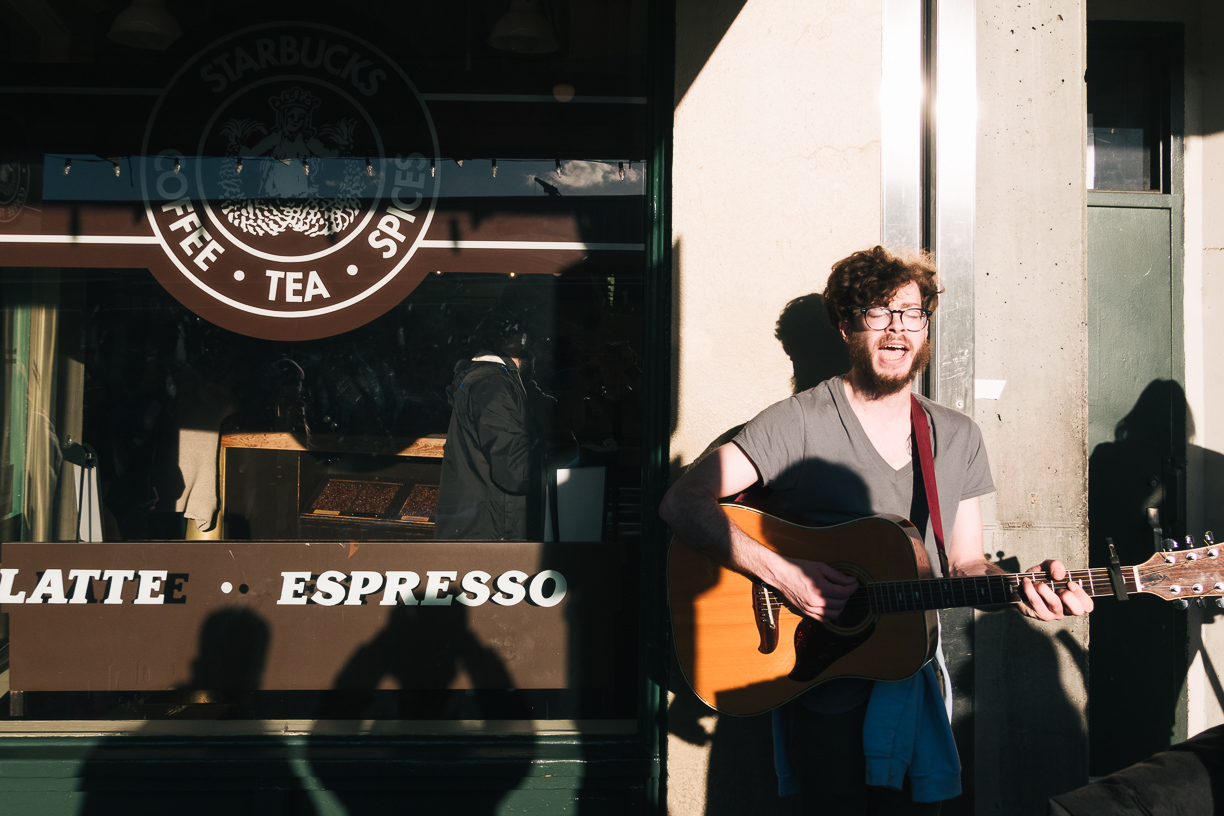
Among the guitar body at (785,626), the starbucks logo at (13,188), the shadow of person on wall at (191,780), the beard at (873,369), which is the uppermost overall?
the starbucks logo at (13,188)

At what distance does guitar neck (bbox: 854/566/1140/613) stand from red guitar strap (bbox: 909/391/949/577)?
12 centimetres

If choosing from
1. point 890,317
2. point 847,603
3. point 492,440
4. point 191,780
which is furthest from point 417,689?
point 890,317

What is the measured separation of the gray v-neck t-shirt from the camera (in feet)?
6.77

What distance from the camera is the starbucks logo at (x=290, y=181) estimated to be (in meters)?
2.73

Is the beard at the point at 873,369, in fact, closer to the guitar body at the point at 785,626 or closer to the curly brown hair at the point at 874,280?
the curly brown hair at the point at 874,280

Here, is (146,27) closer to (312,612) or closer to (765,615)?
(312,612)

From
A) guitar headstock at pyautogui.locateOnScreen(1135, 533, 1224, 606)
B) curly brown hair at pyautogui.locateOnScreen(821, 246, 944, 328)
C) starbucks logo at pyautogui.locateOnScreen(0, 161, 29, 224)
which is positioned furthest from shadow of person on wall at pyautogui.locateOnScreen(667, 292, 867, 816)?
starbucks logo at pyautogui.locateOnScreen(0, 161, 29, 224)

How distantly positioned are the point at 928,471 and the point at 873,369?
0.32 metres

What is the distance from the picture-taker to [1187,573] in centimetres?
194

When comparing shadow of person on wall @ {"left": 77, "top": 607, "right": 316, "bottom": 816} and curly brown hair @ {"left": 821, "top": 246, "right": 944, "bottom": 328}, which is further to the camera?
shadow of person on wall @ {"left": 77, "top": 607, "right": 316, "bottom": 816}

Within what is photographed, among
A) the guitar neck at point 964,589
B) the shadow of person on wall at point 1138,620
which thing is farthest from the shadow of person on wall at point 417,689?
the shadow of person on wall at point 1138,620

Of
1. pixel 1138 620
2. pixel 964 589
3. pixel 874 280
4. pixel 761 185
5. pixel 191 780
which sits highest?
pixel 761 185

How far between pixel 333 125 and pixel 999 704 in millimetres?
3170

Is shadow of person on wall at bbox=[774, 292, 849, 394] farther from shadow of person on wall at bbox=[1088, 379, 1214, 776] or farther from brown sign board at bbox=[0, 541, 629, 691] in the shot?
shadow of person on wall at bbox=[1088, 379, 1214, 776]
